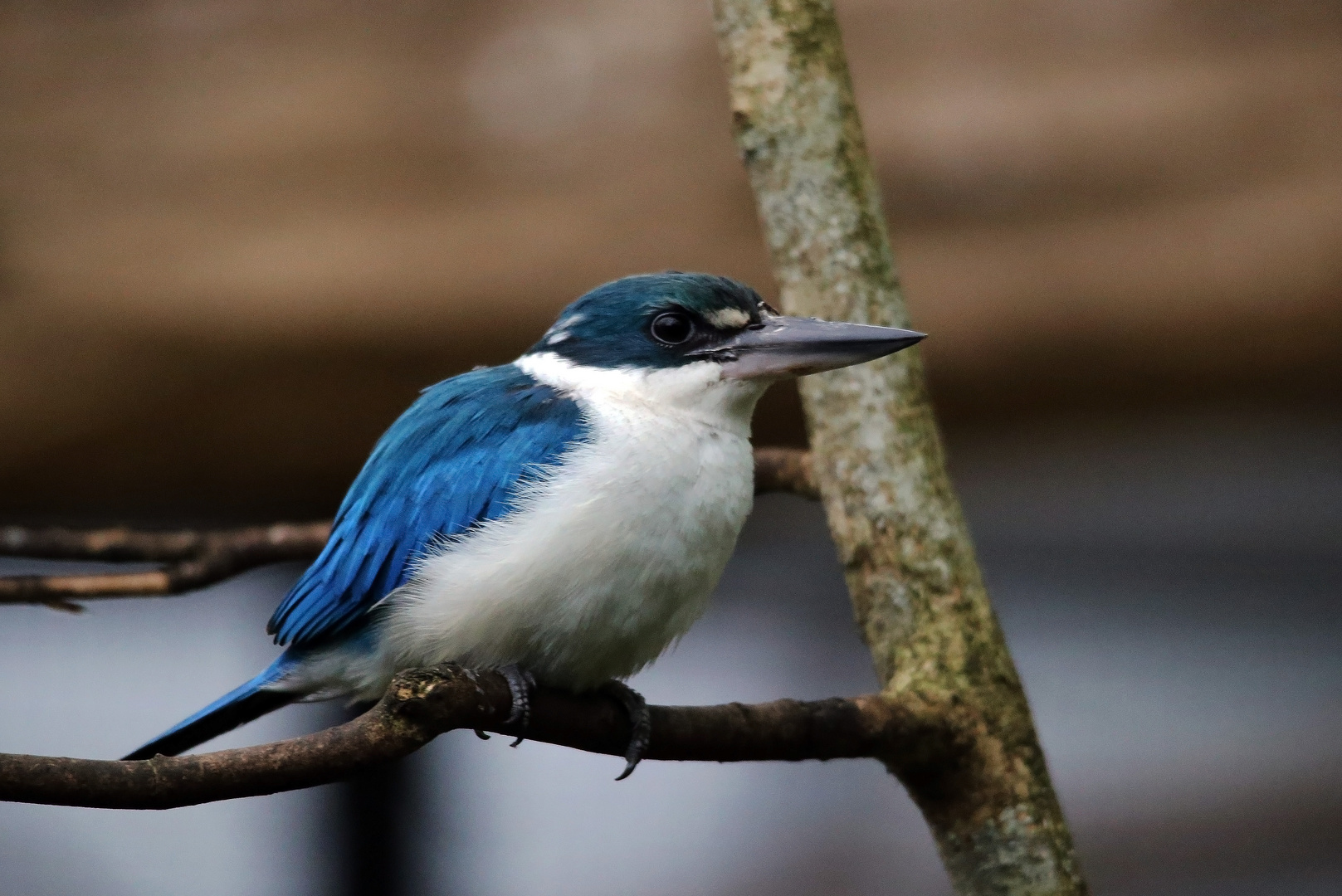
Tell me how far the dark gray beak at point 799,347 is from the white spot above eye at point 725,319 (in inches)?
0.5

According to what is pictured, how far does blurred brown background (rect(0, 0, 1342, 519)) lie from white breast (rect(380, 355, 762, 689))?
84 cm

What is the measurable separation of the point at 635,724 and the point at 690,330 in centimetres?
49

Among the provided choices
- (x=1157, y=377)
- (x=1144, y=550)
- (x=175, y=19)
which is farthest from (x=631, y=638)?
(x=1144, y=550)

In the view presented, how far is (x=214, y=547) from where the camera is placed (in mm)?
1892

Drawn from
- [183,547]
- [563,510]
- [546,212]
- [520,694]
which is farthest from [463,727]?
[546,212]

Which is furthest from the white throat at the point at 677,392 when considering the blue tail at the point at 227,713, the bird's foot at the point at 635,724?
the blue tail at the point at 227,713

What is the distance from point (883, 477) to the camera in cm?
175

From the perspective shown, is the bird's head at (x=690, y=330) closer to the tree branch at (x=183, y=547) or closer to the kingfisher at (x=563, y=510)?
the kingfisher at (x=563, y=510)

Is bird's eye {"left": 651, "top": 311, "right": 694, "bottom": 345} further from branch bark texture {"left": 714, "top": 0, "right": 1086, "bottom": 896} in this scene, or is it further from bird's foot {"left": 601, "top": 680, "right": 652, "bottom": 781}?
bird's foot {"left": 601, "top": 680, "right": 652, "bottom": 781}

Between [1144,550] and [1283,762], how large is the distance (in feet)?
1.63

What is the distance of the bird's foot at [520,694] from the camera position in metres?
1.42

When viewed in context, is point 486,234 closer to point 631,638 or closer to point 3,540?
point 3,540

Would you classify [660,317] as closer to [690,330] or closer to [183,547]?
[690,330]

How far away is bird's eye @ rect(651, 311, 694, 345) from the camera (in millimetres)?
1728
